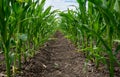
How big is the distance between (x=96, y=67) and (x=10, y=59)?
0.99 meters

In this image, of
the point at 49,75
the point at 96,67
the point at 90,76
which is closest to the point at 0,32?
the point at 49,75

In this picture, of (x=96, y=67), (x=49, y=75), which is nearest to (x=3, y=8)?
(x=49, y=75)

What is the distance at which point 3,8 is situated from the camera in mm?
1604

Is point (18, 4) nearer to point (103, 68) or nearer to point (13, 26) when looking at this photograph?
point (13, 26)

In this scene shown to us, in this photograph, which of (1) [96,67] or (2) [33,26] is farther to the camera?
(2) [33,26]

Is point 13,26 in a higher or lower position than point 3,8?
lower

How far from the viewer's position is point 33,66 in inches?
96.7

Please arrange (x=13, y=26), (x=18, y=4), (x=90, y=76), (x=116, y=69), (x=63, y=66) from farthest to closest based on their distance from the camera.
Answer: (x=63, y=66) → (x=116, y=69) → (x=90, y=76) → (x=18, y=4) → (x=13, y=26)

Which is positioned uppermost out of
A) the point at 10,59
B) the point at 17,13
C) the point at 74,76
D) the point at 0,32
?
the point at 17,13

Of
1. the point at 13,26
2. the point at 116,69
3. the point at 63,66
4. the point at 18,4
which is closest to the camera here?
the point at 13,26

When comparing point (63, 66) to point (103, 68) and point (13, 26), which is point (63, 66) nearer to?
point (103, 68)

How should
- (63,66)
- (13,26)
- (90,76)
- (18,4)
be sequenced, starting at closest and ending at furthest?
(13,26), (18,4), (90,76), (63,66)

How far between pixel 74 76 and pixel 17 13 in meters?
0.74

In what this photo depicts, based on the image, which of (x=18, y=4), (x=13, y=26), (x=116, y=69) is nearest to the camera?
(x=13, y=26)
